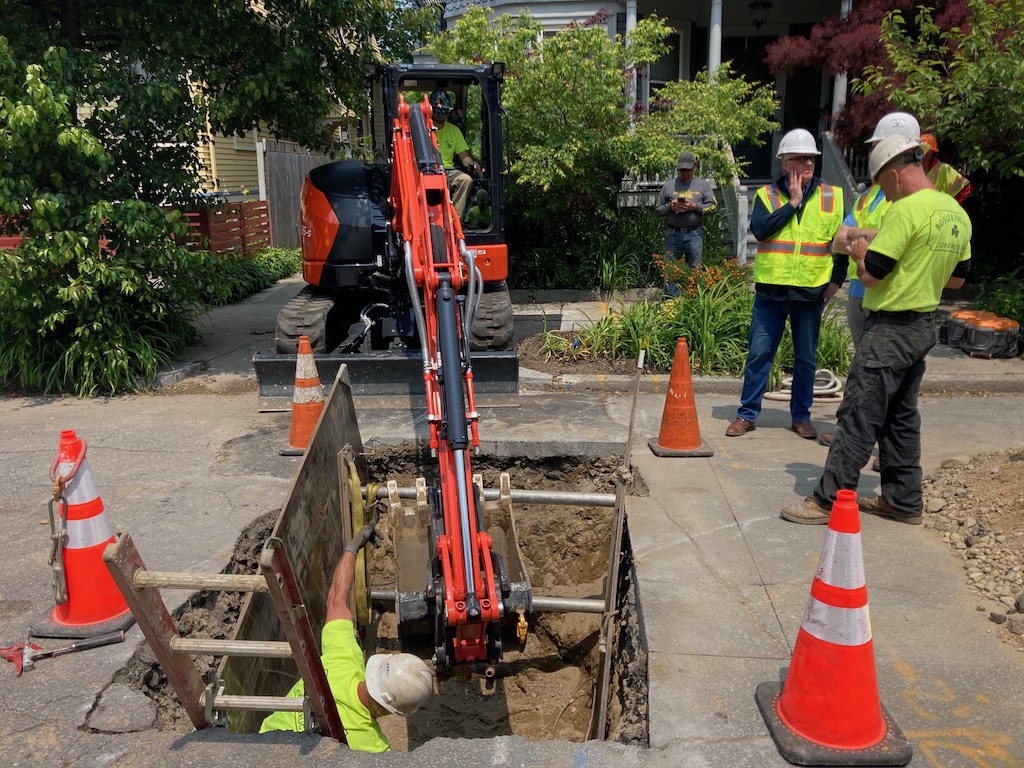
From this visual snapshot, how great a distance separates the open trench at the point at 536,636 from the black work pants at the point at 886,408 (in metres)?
1.17

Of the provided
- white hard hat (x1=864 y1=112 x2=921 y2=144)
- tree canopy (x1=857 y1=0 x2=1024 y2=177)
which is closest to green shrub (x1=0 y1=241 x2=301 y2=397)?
white hard hat (x1=864 y1=112 x2=921 y2=144)

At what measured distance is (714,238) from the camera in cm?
1204

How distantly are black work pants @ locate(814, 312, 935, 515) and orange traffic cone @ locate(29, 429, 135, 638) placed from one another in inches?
145

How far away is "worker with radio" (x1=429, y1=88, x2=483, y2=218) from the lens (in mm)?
7328

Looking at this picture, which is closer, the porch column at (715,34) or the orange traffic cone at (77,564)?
the orange traffic cone at (77,564)

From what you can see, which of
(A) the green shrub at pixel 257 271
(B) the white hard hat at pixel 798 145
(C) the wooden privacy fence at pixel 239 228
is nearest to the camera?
(B) the white hard hat at pixel 798 145

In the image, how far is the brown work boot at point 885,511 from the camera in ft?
15.0

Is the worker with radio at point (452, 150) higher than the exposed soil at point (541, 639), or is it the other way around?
the worker with radio at point (452, 150)

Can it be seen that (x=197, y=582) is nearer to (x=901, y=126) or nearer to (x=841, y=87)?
(x=901, y=126)

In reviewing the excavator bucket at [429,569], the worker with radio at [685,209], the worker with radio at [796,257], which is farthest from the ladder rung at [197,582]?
the worker with radio at [685,209]

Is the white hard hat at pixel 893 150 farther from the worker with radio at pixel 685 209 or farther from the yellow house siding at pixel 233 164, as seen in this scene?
the yellow house siding at pixel 233 164

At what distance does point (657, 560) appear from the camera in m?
4.26

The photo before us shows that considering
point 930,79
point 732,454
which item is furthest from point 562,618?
point 930,79

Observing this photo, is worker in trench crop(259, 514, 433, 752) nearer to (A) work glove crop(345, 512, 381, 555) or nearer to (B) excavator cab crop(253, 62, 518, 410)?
(A) work glove crop(345, 512, 381, 555)
